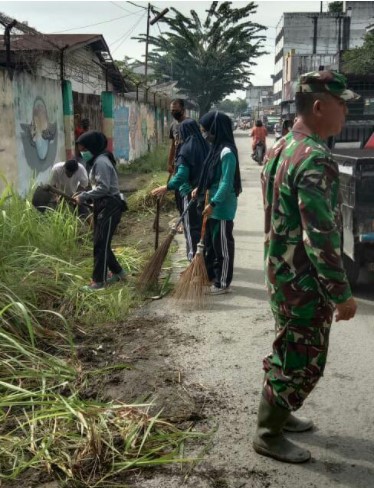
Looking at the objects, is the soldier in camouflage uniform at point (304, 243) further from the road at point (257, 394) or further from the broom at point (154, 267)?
the broom at point (154, 267)

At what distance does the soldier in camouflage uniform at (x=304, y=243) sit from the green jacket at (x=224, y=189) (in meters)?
2.51

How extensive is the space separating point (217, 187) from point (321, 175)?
3118 millimetres

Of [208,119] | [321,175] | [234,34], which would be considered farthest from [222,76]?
[321,175]


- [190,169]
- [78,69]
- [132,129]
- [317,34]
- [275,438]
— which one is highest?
[317,34]

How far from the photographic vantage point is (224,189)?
537cm

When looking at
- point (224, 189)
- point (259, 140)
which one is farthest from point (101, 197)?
point (259, 140)

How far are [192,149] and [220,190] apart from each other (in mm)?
1013

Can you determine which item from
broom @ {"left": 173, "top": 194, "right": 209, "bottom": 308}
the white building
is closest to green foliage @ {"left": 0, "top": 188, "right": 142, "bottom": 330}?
broom @ {"left": 173, "top": 194, "right": 209, "bottom": 308}

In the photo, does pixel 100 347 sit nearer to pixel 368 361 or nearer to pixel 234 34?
pixel 368 361

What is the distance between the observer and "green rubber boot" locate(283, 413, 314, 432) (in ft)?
10.5

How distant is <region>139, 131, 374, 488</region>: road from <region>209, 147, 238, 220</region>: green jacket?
828 mm

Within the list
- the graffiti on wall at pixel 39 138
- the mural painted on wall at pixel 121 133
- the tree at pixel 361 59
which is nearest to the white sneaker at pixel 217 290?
the graffiti on wall at pixel 39 138

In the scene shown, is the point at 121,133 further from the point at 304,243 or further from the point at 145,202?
the point at 304,243

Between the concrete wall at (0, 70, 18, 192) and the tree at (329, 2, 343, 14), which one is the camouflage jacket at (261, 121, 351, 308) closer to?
the concrete wall at (0, 70, 18, 192)
